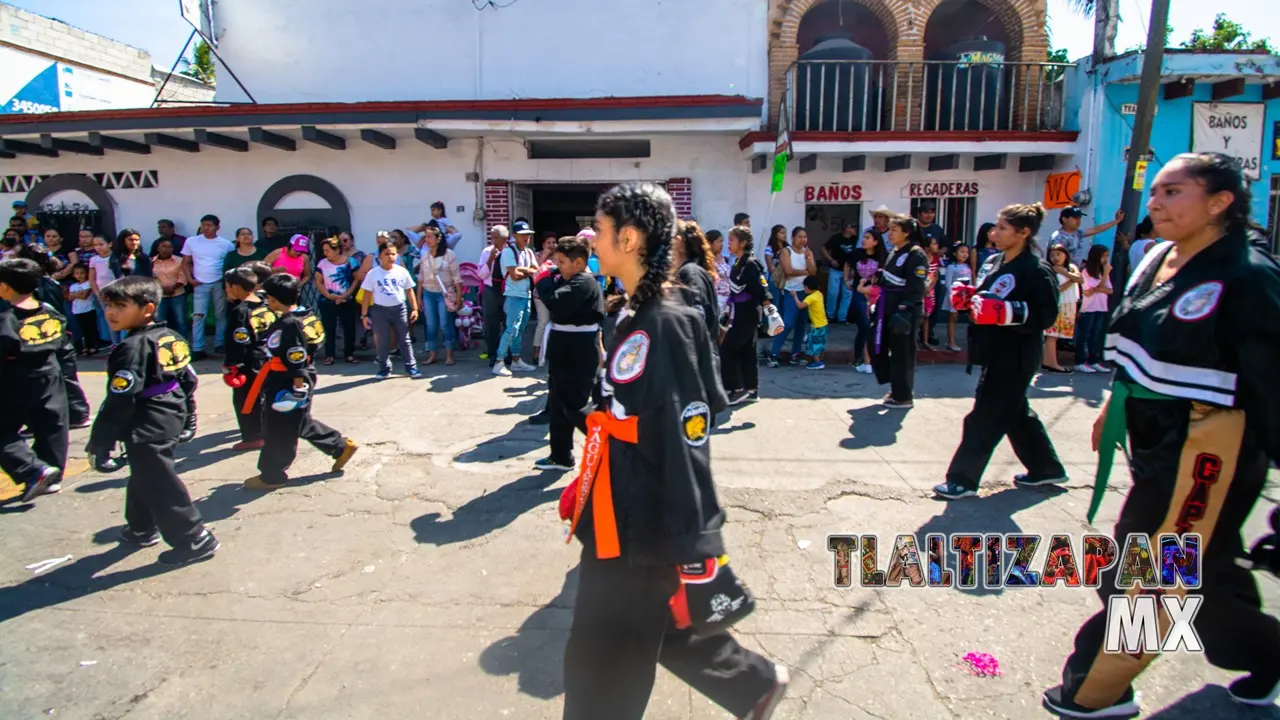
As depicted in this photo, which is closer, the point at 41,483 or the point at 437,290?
the point at 41,483

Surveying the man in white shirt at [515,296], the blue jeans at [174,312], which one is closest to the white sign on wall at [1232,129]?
the man in white shirt at [515,296]

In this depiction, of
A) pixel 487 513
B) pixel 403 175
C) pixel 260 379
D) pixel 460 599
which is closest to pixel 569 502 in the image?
pixel 460 599

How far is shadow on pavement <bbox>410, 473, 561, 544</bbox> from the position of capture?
13.4 ft

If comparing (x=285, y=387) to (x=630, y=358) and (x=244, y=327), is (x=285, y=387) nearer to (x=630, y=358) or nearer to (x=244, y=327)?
(x=244, y=327)

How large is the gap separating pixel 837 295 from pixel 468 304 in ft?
18.4

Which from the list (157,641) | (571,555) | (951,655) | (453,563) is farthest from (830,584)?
(157,641)

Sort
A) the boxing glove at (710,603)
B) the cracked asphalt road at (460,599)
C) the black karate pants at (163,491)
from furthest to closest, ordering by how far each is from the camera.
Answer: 1. the black karate pants at (163,491)
2. the cracked asphalt road at (460,599)
3. the boxing glove at (710,603)

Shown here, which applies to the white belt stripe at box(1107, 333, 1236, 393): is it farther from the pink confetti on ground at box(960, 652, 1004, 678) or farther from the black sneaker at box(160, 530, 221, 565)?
the black sneaker at box(160, 530, 221, 565)

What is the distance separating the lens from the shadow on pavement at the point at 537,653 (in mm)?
2729

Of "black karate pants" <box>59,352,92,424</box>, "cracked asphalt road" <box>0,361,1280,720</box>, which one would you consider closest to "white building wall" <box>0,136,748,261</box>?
"black karate pants" <box>59,352,92,424</box>

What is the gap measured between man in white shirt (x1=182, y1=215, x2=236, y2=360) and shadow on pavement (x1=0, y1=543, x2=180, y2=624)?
258 inches

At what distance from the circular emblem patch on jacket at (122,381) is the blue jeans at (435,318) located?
5.56 m

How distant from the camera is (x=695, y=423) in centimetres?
200

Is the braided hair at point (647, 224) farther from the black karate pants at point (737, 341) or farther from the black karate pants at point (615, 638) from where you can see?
the black karate pants at point (737, 341)
